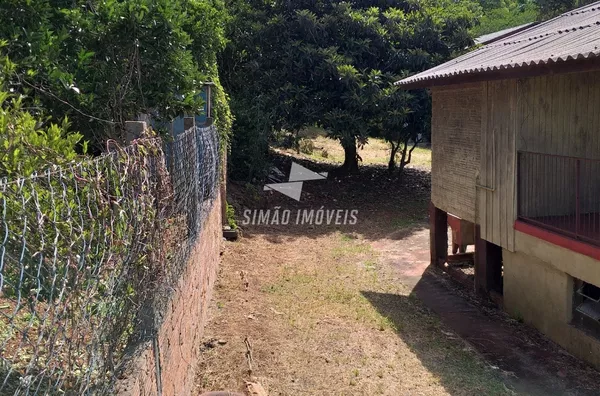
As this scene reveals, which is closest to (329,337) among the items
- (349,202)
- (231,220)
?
(231,220)

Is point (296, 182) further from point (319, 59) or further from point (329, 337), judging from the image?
point (329, 337)

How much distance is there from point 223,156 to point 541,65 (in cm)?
731

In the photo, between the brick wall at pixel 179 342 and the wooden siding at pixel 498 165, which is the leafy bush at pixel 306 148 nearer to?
the wooden siding at pixel 498 165

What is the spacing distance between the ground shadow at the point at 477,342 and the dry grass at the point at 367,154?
37.0 feet

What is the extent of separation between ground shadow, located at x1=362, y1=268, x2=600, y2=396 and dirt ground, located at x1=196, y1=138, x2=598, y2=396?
0.02 metres

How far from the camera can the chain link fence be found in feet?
6.74

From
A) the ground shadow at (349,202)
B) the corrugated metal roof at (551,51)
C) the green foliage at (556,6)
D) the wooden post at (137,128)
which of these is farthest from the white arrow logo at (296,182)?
the green foliage at (556,6)

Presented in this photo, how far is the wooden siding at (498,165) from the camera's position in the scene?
7566 mm

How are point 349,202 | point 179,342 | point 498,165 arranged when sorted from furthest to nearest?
1. point 349,202
2. point 498,165
3. point 179,342

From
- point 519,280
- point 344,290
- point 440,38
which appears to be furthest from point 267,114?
point 519,280

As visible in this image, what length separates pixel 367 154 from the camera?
24.2 m

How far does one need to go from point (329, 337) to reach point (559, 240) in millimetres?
2886

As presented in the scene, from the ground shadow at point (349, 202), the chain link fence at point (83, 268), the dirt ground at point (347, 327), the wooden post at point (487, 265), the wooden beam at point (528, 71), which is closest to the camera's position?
the chain link fence at point (83, 268)

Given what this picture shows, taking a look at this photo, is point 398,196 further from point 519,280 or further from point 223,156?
point 519,280
